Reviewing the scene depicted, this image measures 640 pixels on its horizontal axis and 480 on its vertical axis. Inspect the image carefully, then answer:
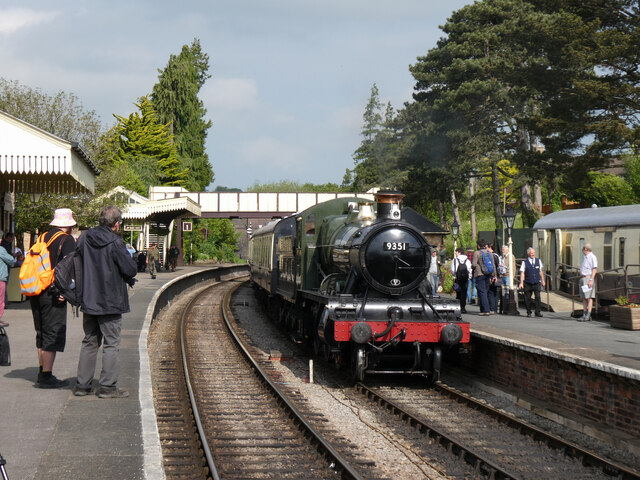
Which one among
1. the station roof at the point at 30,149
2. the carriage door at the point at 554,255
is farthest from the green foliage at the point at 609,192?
the station roof at the point at 30,149

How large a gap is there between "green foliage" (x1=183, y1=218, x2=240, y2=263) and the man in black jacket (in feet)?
176

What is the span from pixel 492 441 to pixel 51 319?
15.6 feet

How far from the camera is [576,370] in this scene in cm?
849

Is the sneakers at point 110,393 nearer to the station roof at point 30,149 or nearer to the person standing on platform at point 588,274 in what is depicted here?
the station roof at point 30,149

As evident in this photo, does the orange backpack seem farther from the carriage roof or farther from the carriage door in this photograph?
the carriage door

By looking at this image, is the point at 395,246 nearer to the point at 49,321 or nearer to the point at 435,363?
the point at 435,363

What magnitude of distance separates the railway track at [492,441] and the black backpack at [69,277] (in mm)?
3870

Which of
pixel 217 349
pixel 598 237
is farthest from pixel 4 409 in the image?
pixel 598 237

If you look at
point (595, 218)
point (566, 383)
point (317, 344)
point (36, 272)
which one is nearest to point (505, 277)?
point (595, 218)

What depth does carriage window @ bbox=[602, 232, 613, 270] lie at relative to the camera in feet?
63.8

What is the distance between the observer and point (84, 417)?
670 centimetres

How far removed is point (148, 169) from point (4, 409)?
50801mm

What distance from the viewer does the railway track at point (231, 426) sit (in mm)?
6508

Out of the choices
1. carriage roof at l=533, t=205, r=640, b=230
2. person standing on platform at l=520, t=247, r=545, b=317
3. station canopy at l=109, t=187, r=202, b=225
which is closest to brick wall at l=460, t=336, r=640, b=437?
person standing on platform at l=520, t=247, r=545, b=317
